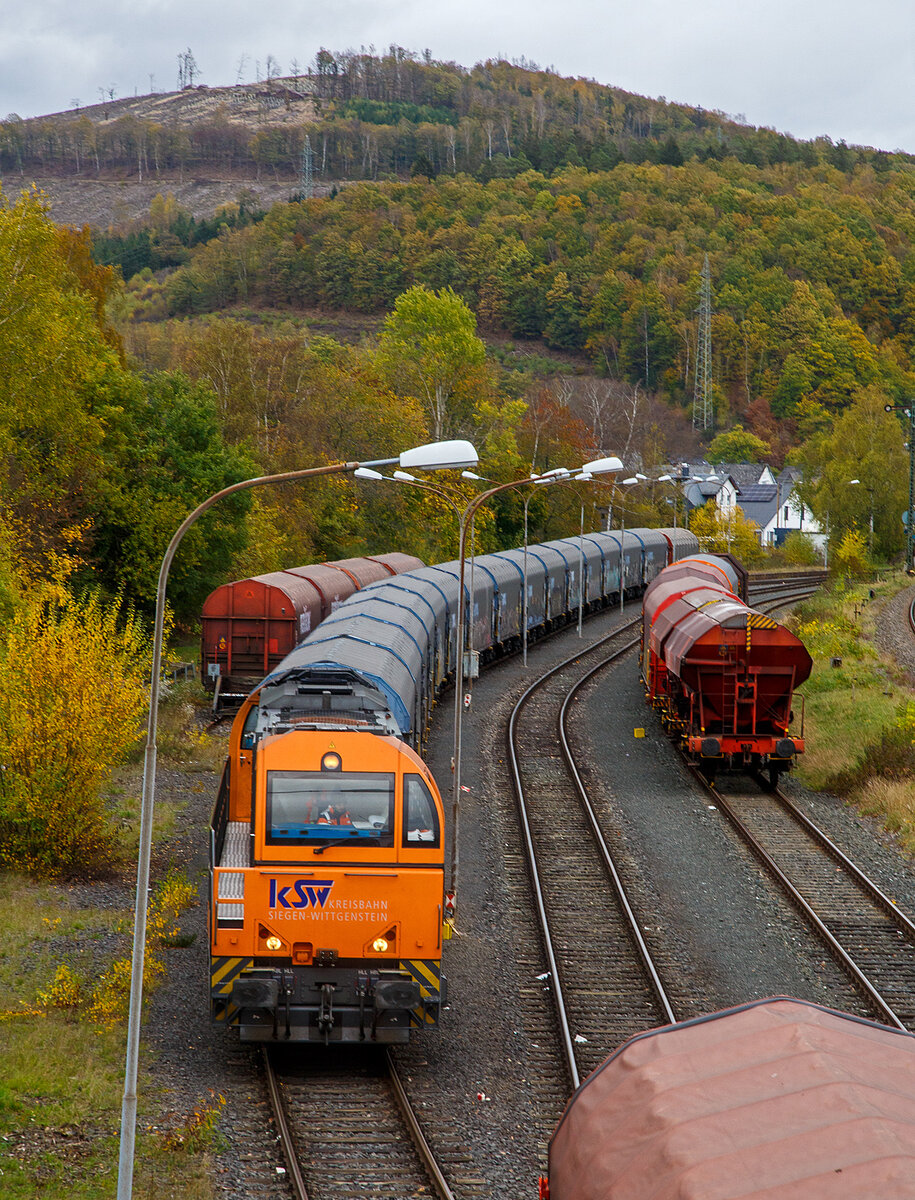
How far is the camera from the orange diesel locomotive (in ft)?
38.4

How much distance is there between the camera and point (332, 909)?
11.8 m

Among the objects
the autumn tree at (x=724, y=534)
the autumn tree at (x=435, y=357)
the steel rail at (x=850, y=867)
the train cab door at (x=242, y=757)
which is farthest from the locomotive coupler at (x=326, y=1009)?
the autumn tree at (x=724, y=534)

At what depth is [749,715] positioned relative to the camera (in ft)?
78.3

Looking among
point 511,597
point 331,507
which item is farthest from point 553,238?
point 511,597

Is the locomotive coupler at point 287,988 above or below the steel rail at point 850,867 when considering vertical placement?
above

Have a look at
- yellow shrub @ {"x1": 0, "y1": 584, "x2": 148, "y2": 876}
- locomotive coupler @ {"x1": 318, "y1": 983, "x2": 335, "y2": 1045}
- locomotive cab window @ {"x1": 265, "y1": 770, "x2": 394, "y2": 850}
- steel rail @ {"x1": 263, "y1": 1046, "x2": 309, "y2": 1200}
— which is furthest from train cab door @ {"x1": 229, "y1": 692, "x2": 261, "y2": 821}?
yellow shrub @ {"x1": 0, "y1": 584, "x2": 148, "y2": 876}

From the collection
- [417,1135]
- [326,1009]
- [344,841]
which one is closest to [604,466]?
[344,841]

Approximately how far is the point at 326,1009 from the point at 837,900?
9.37 meters

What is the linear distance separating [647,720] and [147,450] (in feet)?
61.1

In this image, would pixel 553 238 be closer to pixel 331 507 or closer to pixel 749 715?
pixel 331 507

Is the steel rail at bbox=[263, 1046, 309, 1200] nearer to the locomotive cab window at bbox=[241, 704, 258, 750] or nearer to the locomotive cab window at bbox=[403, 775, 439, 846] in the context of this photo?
the locomotive cab window at bbox=[403, 775, 439, 846]

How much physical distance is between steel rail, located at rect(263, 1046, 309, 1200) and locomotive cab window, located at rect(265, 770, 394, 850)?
7.60ft

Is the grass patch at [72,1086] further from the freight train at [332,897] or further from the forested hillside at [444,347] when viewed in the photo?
the forested hillside at [444,347]

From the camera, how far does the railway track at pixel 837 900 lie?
48.6ft
